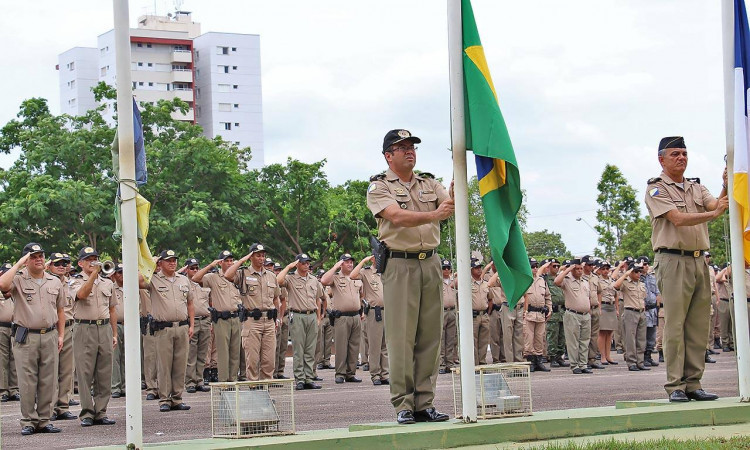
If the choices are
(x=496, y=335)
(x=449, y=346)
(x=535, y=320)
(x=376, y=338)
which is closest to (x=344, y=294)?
(x=376, y=338)

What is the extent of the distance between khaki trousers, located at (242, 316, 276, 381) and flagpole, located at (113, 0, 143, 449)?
9440 millimetres

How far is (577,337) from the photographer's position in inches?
765

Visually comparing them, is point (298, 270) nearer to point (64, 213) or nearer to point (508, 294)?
point (508, 294)

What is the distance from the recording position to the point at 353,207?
133 ft

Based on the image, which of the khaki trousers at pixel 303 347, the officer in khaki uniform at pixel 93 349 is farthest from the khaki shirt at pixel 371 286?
the officer in khaki uniform at pixel 93 349

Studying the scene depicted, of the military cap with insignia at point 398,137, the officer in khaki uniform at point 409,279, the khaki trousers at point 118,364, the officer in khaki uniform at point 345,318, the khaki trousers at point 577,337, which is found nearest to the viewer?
the officer in khaki uniform at point 409,279

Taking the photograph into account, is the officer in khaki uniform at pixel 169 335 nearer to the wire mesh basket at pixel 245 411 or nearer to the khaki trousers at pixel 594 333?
the wire mesh basket at pixel 245 411

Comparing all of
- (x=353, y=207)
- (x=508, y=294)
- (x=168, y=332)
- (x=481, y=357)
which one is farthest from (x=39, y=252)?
(x=353, y=207)

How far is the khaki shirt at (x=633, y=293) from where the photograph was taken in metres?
20.1

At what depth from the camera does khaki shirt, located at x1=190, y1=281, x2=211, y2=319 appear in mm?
18234

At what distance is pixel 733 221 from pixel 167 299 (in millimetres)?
7871

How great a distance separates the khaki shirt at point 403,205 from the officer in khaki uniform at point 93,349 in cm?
505

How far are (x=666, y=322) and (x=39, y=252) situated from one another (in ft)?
23.6

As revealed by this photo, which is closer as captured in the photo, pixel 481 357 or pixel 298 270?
pixel 298 270
